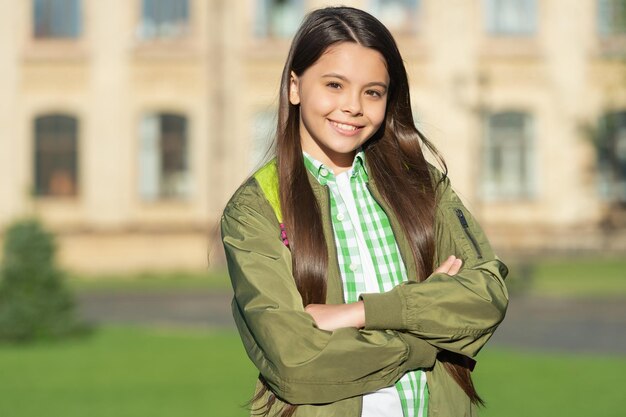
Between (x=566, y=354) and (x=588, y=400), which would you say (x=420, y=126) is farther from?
(x=566, y=354)

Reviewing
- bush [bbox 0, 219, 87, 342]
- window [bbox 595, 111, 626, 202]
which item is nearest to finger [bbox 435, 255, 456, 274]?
bush [bbox 0, 219, 87, 342]

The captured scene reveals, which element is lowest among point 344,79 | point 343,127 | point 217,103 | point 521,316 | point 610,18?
point 521,316

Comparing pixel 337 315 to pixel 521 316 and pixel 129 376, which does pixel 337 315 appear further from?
pixel 521 316

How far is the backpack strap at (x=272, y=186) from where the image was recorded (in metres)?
3.51

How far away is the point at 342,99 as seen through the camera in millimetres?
3576

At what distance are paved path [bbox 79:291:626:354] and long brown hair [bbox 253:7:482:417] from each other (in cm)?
1376

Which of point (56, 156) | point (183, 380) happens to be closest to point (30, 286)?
point (183, 380)

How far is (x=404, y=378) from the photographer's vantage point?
11.4 ft

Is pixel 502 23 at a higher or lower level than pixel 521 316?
higher

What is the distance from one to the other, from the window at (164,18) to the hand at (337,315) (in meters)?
33.2

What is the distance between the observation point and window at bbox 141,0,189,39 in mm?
36125

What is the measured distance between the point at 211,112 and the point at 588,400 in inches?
965

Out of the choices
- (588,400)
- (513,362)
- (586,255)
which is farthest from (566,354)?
(586,255)

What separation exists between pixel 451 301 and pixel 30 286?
15285 millimetres
